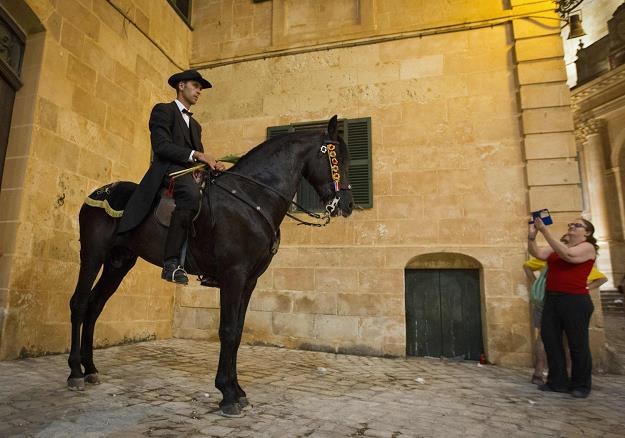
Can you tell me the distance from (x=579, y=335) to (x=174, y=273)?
398 cm

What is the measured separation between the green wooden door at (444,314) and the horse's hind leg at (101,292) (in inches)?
168

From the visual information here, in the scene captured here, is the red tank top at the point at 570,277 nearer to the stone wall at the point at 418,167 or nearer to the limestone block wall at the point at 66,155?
the stone wall at the point at 418,167

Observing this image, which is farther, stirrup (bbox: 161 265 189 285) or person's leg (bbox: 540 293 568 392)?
person's leg (bbox: 540 293 568 392)

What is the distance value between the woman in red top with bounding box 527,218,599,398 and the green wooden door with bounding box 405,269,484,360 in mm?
1764

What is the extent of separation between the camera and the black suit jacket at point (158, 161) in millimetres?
3215

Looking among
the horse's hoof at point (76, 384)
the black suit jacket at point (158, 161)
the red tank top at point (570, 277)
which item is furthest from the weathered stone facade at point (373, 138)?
the black suit jacket at point (158, 161)

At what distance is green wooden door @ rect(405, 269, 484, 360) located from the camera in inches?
233

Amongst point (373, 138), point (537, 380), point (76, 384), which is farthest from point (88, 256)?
point (537, 380)

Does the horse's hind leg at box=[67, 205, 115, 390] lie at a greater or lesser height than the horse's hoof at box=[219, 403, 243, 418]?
greater

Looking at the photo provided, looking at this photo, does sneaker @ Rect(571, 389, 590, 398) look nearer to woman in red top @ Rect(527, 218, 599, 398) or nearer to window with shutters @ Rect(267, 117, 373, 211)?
woman in red top @ Rect(527, 218, 599, 398)

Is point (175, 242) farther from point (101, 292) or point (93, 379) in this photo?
point (93, 379)

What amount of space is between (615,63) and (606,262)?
8337 millimetres

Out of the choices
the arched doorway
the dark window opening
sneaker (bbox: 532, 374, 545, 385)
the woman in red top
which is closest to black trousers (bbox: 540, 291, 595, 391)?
the woman in red top

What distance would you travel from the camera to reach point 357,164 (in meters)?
6.54
